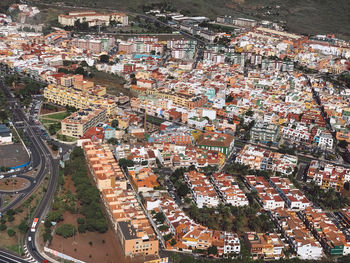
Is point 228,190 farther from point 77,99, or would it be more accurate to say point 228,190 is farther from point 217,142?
point 77,99

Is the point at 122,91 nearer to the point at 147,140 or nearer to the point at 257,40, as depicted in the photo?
the point at 147,140

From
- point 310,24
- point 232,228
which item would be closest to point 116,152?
point 232,228

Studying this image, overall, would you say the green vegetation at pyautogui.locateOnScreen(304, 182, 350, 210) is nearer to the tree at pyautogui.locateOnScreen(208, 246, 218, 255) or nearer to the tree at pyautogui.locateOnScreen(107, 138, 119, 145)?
the tree at pyautogui.locateOnScreen(208, 246, 218, 255)

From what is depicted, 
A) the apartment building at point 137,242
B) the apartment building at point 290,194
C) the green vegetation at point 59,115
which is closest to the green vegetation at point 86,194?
the apartment building at point 137,242

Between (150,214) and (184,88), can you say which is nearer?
(150,214)

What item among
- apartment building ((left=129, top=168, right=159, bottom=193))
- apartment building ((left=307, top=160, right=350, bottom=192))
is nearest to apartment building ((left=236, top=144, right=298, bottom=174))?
apartment building ((left=307, top=160, right=350, bottom=192))
